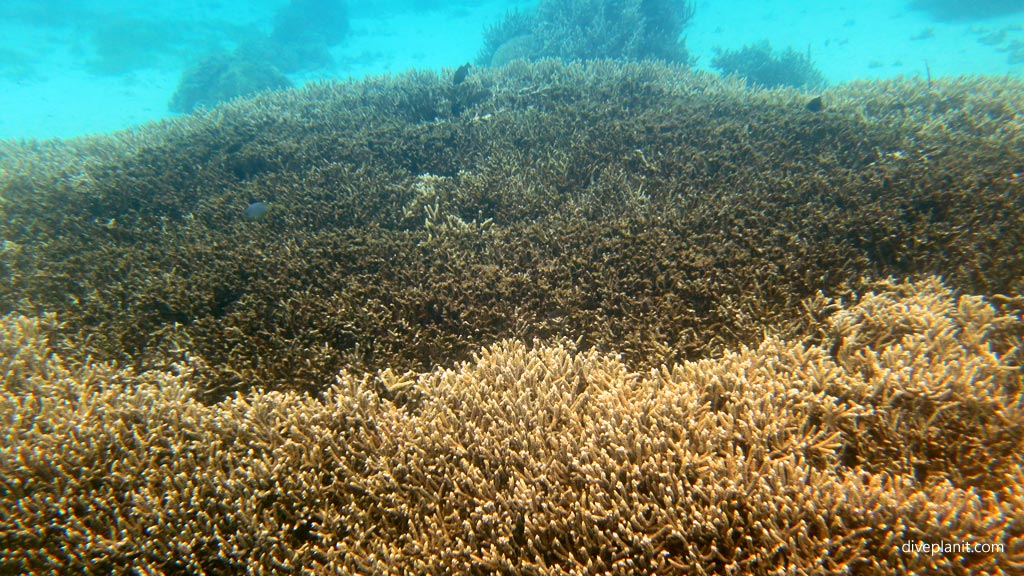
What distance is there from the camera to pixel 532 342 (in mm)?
4027

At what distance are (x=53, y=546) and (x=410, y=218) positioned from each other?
14.4ft

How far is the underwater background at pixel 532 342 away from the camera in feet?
7.50

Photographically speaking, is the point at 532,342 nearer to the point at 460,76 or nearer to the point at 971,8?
the point at 460,76

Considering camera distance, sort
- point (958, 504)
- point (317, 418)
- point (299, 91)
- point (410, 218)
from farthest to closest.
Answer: point (299, 91) → point (410, 218) → point (317, 418) → point (958, 504)

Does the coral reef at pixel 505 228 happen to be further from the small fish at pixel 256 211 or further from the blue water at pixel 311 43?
the blue water at pixel 311 43

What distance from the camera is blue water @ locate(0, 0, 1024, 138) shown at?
78.8ft

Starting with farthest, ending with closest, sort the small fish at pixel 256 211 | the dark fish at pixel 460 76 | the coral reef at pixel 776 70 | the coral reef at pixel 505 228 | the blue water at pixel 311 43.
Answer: the blue water at pixel 311 43
the coral reef at pixel 776 70
the dark fish at pixel 460 76
the small fish at pixel 256 211
the coral reef at pixel 505 228

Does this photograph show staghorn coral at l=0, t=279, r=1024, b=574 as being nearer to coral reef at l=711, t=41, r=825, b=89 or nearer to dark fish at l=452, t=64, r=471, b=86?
dark fish at l=452, t=64, r=471, b=86

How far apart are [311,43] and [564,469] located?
3988 cm

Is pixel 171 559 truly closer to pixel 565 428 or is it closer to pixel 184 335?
pixel 184 335

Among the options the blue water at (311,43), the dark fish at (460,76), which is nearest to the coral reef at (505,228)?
the dark fish at (460,76)

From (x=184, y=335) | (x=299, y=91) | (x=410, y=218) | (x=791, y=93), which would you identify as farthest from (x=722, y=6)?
(x=184, y=335)

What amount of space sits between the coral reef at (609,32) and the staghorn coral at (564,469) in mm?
16375

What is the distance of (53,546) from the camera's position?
247cm
